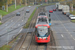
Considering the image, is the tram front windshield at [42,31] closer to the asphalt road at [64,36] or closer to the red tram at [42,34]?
the red tram at [42,34]

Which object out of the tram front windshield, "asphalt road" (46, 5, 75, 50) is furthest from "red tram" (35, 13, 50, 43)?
"asphalt road" (46, 5, 75, 50)

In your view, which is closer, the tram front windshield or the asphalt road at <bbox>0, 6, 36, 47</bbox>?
the tram front windshield

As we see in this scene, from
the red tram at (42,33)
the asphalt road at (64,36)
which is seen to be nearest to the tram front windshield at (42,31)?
the red tram at (42,33)

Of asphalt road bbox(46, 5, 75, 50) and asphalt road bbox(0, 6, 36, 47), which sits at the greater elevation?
asphalt road bbox(46, 5, 75, 50)

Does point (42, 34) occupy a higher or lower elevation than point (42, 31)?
lower

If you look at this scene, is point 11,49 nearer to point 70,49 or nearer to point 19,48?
point 19,48

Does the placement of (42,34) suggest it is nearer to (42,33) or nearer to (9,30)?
(42,33)

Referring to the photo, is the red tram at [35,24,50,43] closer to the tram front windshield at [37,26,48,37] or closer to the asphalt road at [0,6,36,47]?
the tram front windshield at [37,26,48,37]

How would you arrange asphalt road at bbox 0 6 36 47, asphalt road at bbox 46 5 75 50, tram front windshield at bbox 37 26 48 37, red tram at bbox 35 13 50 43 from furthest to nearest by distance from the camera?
1. asphalt road at bbox 0 6 36 47
2. asphalt road at bbox 46 5 75 50
3. tram front windshield at bbox 37 26 48 37
4. red tram at bbox 35 13 50 43

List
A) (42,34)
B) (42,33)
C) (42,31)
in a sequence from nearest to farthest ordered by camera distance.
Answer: (42,34)
(42,33)
(42,31)

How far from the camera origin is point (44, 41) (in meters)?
28.5

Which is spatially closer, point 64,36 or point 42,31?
point 42,31

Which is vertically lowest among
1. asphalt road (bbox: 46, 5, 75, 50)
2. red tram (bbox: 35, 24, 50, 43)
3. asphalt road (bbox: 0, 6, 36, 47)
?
asphalt road (bbox: 0, 6, 36, 47)

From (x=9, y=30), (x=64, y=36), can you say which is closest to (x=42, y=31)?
(x=9, y=30)
